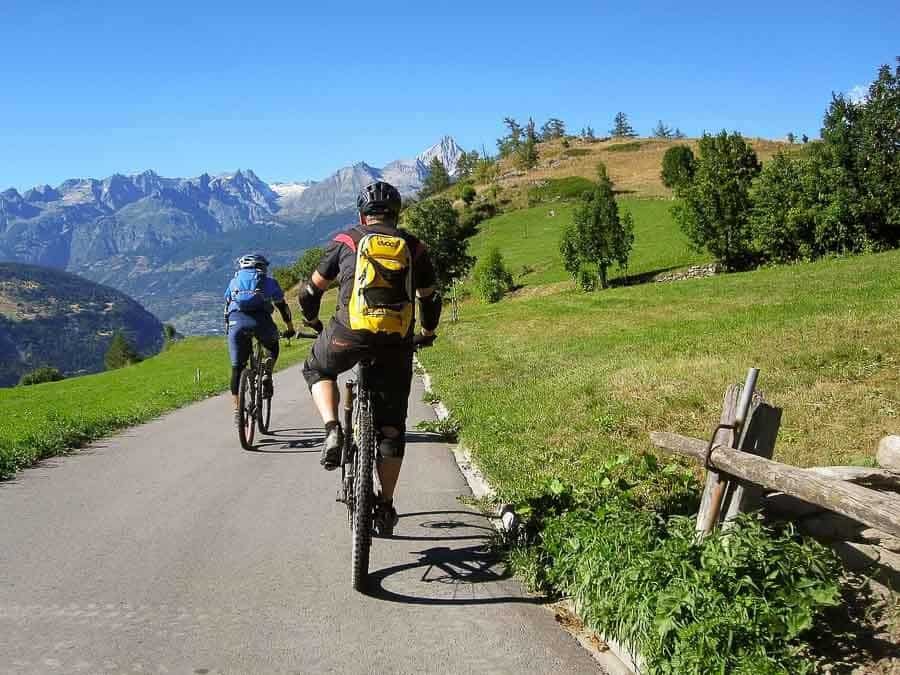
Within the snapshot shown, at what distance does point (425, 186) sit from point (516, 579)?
155 meters

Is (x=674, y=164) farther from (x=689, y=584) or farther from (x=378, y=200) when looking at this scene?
(x=689, y=584)

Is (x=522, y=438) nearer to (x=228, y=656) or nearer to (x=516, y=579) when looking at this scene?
(x=516, y=579)

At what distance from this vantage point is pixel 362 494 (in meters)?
4.52

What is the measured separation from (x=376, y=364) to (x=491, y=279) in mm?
52385

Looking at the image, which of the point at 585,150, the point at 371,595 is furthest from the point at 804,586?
the point at 585,150

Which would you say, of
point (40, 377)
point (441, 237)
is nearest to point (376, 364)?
point (441, 237)

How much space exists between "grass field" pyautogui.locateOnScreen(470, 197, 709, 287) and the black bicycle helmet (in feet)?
163

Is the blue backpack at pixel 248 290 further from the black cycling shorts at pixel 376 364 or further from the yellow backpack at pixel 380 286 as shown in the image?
the yellow backpack at pixel 380 286

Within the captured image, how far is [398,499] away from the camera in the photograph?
6.57 metres

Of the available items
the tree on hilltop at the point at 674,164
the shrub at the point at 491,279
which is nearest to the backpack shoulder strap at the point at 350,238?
the shrub at the point at 491,279

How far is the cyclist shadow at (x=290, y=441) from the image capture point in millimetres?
8875

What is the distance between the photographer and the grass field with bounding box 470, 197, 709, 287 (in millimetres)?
57250

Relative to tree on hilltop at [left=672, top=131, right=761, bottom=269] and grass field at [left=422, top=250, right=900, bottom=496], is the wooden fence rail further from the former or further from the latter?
tree on hilltop at [left=672, top=131, right=761, bottom=269]

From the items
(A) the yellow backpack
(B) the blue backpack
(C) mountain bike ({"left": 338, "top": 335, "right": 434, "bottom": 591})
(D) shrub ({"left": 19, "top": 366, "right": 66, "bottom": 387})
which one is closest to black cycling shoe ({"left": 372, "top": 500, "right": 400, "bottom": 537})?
(C) mountain bike ({"left": 338, "top": 335, "right": 434, "bottom": 591})
